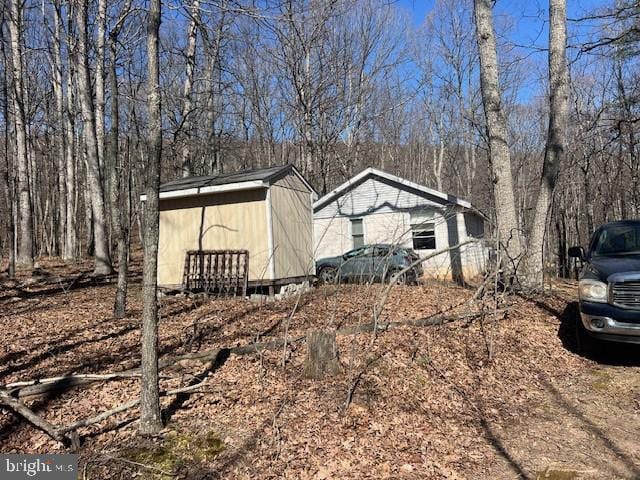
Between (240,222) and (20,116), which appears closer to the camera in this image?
(240,222)

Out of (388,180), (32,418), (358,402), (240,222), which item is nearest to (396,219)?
(388,180)

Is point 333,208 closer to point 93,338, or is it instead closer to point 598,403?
point 93,338

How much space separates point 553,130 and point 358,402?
310 inches

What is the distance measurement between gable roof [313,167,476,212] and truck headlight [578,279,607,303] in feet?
31.3

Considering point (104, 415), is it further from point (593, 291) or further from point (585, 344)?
point (585, 344)

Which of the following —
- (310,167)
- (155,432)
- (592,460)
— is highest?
(310,167)

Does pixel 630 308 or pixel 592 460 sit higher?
pixel 630 308

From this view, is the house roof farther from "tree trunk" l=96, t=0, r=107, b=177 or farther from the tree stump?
the tree stump

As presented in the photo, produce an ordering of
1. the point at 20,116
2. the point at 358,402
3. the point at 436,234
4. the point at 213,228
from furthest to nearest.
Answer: the point at 436,234, the point at 20,116, the point at 213,228, the point at 358,402

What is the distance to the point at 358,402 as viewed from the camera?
4.55 m

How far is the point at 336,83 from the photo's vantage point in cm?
2197

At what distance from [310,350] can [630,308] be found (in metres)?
3.82

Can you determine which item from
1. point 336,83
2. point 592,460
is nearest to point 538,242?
point 592,460

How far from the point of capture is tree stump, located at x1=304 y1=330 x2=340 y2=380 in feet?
16.7
